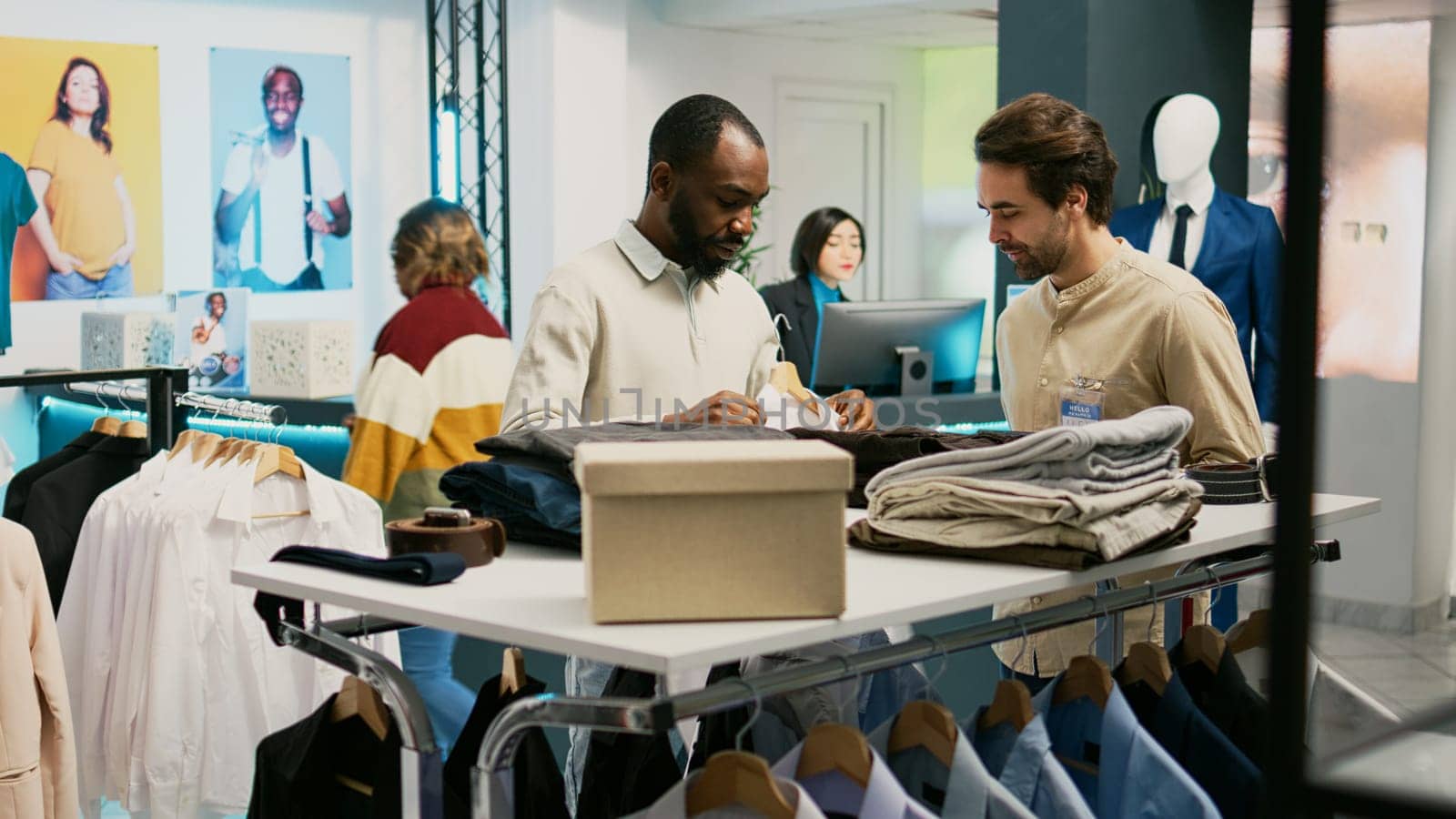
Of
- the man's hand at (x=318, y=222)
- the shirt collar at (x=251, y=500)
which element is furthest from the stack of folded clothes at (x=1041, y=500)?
the man's hand at (x=318, y=222)

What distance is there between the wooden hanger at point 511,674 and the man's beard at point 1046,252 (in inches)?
42.7

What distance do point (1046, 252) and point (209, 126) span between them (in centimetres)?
613

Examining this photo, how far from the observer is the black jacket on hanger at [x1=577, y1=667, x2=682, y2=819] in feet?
5.89

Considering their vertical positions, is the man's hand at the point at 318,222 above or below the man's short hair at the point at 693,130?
above

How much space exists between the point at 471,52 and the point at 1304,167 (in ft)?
26.2

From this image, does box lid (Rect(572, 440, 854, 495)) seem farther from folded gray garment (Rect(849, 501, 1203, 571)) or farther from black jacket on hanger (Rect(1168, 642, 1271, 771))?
black jacket on hanger (Rect(1168, 642, 1271, 771))

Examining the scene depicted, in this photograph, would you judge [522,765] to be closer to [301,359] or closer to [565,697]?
[565,697]

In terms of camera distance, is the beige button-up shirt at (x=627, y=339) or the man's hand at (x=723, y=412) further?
the beige button-up shirt at (x=627, y=339)

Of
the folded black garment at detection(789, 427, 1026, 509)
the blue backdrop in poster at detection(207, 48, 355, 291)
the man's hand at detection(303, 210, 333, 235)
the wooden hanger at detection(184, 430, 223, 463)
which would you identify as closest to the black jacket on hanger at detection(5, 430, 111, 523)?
the wooden hanger at detection(184, 430, 223, 463)

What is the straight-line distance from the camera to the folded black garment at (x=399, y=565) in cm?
156

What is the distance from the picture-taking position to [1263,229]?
484cm

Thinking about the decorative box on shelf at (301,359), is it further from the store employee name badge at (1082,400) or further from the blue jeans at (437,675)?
the store employee name badge at (1082,400)

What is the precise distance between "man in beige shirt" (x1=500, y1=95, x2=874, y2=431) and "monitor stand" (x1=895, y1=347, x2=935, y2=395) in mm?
2464

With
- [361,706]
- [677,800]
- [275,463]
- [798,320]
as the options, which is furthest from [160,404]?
[798,320]
